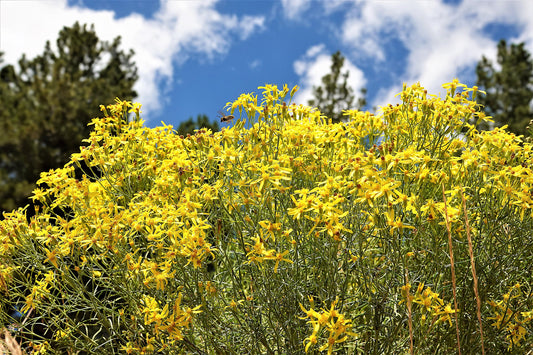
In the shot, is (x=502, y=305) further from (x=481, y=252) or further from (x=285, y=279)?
(x=285, y=279)

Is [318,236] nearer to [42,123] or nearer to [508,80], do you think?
[42,123]

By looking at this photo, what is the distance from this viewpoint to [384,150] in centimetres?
272

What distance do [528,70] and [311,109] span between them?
24.3 meters

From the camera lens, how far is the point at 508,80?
914 inches

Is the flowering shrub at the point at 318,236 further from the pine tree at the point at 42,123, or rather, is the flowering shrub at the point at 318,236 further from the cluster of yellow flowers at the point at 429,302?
the pine tree at the point at 42,123

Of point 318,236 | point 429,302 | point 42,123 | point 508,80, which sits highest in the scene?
point 508,80

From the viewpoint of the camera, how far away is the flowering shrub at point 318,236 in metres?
2.51

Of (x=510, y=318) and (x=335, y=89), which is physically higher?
(x=335, y=89)

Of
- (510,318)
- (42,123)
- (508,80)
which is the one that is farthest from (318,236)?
(508,80)

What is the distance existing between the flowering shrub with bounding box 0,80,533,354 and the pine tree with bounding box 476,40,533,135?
22.1m

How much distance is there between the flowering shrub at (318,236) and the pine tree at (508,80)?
72.3 feet

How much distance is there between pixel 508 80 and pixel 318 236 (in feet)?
79.2

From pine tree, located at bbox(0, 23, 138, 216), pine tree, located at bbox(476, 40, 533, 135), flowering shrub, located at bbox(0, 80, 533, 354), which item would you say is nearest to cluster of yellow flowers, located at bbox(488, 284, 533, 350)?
flowering shrub, located at bbox(0, 80, 533, 354)

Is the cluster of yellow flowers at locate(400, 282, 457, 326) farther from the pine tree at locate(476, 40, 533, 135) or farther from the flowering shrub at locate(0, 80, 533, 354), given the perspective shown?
the pine tree at locate(476, 40, 533, 135)
